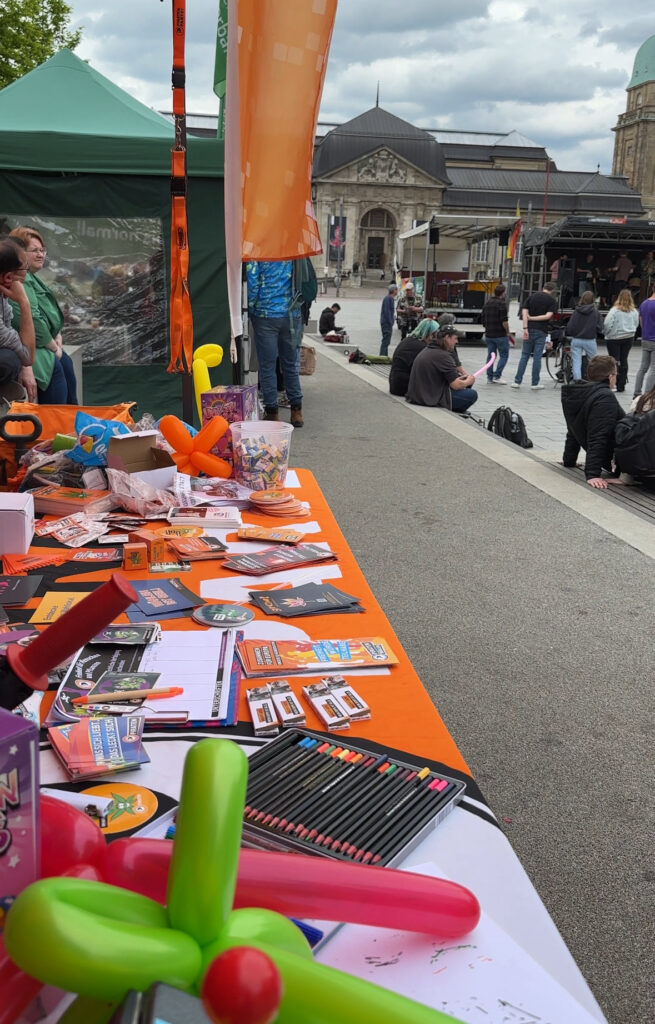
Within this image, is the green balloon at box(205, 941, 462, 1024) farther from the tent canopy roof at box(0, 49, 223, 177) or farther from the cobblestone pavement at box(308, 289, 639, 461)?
the cobblestone pavement at box(308, 289, 639, 461)

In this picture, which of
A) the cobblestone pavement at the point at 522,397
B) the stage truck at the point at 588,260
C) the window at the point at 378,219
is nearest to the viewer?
the cobblestone pavement at the point at 522,397

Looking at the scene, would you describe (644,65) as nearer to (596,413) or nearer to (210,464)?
(596,413)

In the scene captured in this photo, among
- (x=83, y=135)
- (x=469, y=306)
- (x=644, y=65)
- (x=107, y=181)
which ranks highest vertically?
(x=644, y=65)

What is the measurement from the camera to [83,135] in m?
6.83

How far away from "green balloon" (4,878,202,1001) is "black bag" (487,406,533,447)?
8.50m

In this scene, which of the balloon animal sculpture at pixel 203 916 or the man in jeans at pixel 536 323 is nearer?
the balloon animal sculpture at pixel 203 916

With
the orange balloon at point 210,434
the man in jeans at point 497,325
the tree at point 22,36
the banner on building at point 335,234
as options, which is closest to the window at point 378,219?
the banner on building at point 335,234

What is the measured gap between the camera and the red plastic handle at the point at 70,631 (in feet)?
3.18

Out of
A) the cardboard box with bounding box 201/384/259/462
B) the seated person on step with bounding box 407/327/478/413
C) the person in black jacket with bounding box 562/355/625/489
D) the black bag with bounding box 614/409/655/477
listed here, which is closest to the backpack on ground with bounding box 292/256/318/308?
the seated person on step with bounding box 407/327/478/413

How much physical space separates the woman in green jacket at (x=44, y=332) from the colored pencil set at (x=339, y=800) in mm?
4717

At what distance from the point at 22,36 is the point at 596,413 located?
18191 millimetres

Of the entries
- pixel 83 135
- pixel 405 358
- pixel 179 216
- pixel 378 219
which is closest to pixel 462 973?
pixel 179 216

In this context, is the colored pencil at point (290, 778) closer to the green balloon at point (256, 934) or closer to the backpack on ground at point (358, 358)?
the green balloon at point (256, 934)

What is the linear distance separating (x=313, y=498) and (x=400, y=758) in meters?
1.84
